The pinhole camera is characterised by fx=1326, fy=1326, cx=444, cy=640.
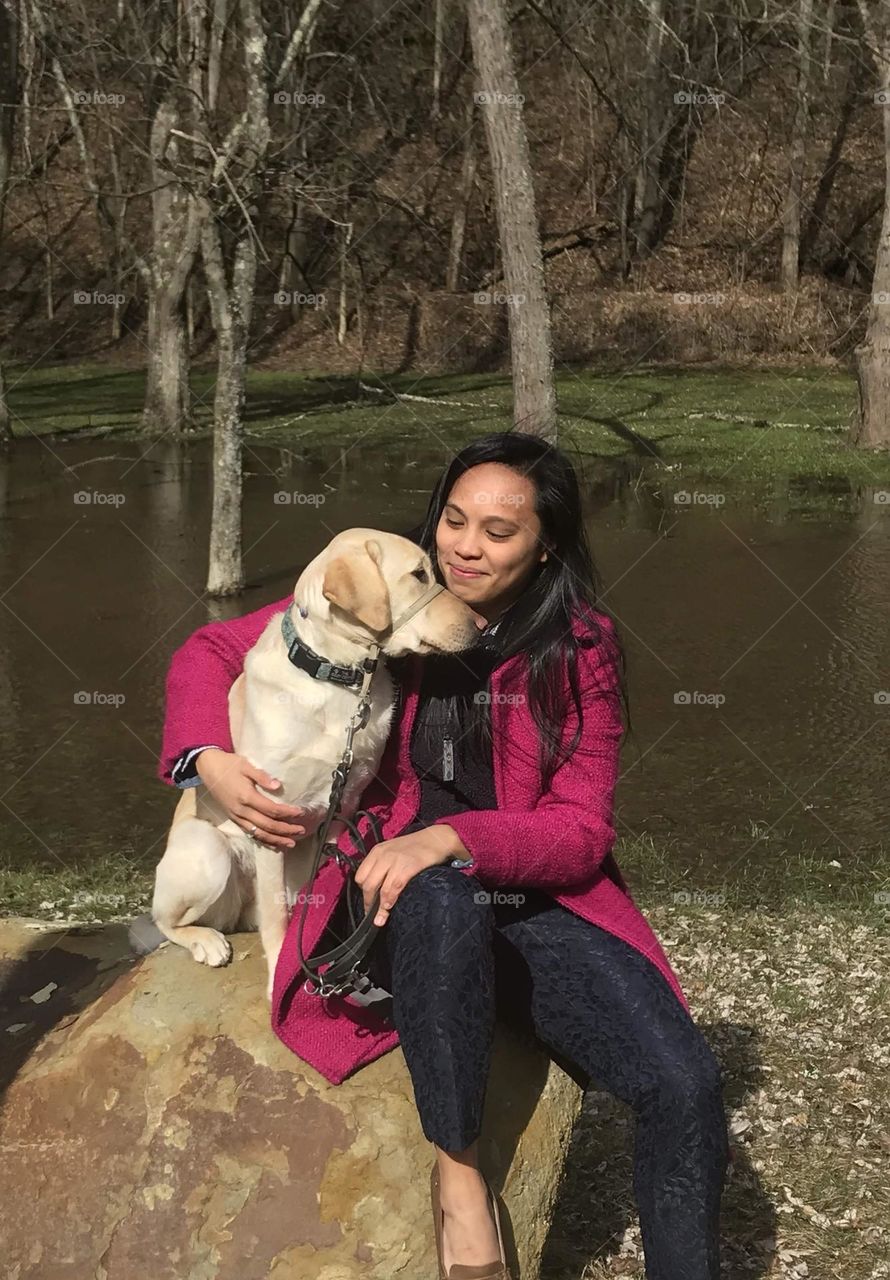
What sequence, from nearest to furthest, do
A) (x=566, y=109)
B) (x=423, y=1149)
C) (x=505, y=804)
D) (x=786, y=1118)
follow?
(x=423, y=1149) → (x=505, y=804) → (x=786, y=1118) → (x=566, y=109)

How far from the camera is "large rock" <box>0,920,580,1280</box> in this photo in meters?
3.21

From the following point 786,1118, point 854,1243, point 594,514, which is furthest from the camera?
point 594,514

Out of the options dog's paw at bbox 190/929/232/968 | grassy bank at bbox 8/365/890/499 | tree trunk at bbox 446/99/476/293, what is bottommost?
grassy bank at bbox 8/365/890/499

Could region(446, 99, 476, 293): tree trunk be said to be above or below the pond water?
above

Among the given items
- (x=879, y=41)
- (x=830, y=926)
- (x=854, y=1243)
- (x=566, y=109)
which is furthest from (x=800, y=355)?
(x=854, y=1243)

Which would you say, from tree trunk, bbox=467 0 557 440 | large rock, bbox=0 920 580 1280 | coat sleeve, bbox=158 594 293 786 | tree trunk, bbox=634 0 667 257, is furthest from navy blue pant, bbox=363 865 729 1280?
tree trunk, bbox=634 0 667 257

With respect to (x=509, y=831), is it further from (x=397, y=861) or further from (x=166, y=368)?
(x=166, y=368)

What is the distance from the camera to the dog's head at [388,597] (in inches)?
140

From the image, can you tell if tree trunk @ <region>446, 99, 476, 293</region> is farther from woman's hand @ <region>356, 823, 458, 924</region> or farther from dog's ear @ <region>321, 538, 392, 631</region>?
woman's hand @ <region>356, 823, 458, 924</region>

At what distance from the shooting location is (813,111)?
37.1 metres

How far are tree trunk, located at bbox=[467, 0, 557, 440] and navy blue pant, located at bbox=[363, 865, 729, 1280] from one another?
9943 millimetres

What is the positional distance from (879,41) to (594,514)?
346 inches

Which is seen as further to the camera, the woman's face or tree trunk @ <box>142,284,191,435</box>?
tree trunk @ <box>142,284,191,435</box>

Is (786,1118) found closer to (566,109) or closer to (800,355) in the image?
(800,355)
